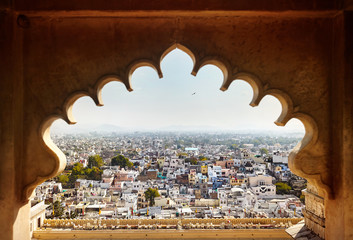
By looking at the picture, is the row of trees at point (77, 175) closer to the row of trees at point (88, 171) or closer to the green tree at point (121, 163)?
the row of trees at point (88, 171)

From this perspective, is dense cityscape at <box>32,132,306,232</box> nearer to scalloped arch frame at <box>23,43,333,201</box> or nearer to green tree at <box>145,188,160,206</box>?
green tree at <box>145,188,160,206</box>

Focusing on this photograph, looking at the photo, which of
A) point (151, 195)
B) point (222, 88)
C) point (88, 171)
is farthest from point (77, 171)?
point (222, 88)

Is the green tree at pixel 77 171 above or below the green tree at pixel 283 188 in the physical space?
above

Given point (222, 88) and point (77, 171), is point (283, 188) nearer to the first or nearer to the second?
point (77, 171)

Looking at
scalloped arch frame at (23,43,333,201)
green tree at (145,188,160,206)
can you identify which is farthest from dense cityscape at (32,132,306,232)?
scalloped arch frame at (23,43,333,201)

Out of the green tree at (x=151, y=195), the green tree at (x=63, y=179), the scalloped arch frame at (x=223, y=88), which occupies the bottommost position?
the green tree at (x=151, y=195)

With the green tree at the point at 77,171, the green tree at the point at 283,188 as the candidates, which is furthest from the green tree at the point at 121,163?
the green tree at the point at 283,188

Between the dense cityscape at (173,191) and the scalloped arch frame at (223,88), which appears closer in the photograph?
the scalloped arch frame at (223,88)

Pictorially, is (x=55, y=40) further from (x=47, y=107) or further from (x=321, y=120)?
(x=321, y=120)

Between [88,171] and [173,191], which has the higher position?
[88,171]

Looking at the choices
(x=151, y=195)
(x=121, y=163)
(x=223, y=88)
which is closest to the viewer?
(x=223, y=88)

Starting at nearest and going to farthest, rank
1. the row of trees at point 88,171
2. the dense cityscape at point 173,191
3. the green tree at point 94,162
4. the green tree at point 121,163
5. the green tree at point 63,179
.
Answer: the dense cityscape at point 173,191 → the green tree at point 63,179 → the row of trees at point 88,171 → the green tree at point 94,162 → the green tree at point 121,163
